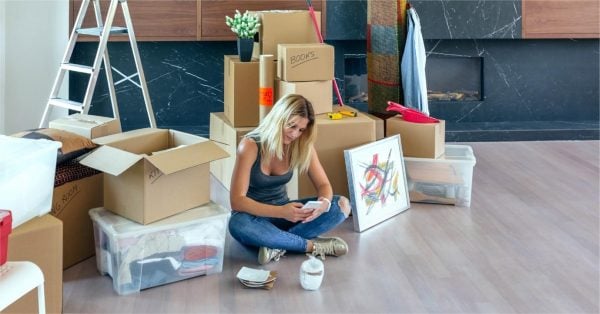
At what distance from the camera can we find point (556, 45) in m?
6.19

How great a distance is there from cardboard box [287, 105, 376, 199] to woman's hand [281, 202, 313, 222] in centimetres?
67

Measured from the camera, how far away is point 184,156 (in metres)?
3.05

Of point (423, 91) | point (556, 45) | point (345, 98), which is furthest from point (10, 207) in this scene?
point (556, 45)

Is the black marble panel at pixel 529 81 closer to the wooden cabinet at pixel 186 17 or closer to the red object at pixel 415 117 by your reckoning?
the wooden cabinet at pixel 186 17

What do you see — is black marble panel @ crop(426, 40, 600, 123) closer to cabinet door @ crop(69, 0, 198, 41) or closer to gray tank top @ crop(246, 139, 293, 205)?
cabinet door @ crop(69, 0, 198, 41)

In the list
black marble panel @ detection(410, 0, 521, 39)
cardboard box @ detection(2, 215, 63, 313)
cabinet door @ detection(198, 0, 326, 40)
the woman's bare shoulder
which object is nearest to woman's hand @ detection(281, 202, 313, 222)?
the woman's bare shoulder

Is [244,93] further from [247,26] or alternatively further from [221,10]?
[221,10]

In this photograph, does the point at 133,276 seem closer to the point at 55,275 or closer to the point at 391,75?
the point at 55,275

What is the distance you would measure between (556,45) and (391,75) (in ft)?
6.16

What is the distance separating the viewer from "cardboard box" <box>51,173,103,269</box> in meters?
3.14

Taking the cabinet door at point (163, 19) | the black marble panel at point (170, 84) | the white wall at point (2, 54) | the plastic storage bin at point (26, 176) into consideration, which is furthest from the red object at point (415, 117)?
the white wall at point (2, 54)

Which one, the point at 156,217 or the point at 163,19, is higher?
the point at 163,19

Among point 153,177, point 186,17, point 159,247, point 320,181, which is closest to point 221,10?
point 186,17

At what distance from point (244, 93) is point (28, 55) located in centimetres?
184
